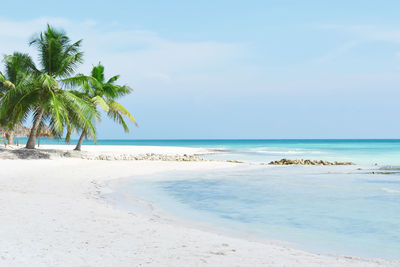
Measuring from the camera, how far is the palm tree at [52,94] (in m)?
20.5

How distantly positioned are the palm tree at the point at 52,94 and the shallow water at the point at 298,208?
953cm

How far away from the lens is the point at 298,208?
8398mm

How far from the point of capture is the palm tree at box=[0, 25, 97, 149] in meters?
20.5

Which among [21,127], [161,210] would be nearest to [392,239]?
[161,210]

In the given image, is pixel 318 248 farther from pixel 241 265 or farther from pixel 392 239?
pixel 241 265

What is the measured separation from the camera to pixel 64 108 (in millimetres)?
20703

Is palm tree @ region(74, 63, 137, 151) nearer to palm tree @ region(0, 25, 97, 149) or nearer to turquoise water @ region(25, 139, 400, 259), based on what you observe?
palm tree @ region(0, 25, 97, 149)

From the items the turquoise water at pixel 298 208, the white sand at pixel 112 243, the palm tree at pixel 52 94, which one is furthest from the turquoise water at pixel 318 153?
the white sand at pixel 112 243

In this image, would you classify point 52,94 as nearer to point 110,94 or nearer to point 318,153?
point 110,94

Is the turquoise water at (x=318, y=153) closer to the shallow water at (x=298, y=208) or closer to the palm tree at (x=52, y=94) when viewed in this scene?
the palm tree at (x=52, y=94)

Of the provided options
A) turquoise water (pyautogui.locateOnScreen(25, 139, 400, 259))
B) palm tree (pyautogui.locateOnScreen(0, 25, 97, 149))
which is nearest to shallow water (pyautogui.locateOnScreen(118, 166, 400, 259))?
turquoise water (pyautogui.locateOnScreen(25, 139, 400, 259))

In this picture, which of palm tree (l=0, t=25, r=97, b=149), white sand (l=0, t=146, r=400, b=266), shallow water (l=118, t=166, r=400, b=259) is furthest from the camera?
palm tree (l=0, t=25, r=97, b=149)

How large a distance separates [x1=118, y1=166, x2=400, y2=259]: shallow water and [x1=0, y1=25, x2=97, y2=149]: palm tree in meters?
9.53

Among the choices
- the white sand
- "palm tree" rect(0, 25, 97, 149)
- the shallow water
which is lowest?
the shallow water
